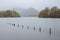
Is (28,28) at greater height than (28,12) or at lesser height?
lesser

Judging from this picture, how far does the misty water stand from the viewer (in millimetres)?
1735

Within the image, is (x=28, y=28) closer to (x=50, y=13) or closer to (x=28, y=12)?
(x=28, y=12)

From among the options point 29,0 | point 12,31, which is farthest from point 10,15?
point 29,0

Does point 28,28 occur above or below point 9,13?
below

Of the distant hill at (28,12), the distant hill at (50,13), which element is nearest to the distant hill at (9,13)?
the distant hill at (28,12)

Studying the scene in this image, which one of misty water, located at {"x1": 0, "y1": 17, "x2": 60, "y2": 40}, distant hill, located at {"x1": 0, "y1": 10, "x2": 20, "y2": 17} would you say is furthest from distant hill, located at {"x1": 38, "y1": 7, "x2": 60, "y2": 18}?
distant hill, located at {"x1": 0, "y1": 10, "x2": 20, "y2": 17}

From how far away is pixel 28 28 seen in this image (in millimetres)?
1760

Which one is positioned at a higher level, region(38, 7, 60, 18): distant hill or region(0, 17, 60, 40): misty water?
region(38, 7, 60, 18): distant hill

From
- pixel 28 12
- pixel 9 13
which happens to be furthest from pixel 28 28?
pixel 9 13

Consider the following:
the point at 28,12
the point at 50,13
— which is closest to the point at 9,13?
the point at 28,12

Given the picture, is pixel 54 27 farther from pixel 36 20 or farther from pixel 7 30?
pixel 7 30

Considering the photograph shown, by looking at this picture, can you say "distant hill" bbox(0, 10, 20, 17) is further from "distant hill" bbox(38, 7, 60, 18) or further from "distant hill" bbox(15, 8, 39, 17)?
"distant hill" bbox(38, 7, 60, 18)

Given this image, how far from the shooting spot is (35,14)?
1770 mm

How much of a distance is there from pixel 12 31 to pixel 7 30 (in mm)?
76
